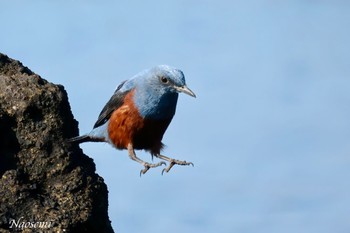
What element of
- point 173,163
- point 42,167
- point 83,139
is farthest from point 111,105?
point 42,167

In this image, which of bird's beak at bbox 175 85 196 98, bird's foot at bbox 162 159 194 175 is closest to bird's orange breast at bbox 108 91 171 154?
bird's foot at bbox 162 159 194 175

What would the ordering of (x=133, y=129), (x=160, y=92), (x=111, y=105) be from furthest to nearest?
(x=111, y=105)
(x=133, y=129)
(x=160, y=92)

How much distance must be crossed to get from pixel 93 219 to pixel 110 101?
409cm

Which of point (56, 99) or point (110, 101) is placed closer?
point (56, 99)

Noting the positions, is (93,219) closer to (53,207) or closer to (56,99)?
(53,207)

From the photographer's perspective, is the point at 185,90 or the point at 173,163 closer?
the point at 185,90

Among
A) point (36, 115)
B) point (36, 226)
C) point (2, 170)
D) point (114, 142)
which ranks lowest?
point (36, 226)

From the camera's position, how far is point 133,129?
11.5 metres

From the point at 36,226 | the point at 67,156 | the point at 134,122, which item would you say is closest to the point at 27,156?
the point at 67,156

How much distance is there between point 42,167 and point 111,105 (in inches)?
149

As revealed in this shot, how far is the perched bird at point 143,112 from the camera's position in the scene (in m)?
11.3

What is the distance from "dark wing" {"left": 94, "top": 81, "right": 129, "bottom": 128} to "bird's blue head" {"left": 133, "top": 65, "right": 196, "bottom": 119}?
303 mm

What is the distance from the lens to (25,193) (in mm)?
7719

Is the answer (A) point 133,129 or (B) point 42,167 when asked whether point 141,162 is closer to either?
(A) point 133,129
